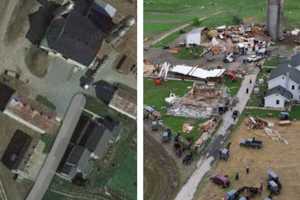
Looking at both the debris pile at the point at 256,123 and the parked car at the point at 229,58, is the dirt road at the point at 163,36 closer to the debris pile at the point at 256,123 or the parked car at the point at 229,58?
the parked car at the point at 229,58

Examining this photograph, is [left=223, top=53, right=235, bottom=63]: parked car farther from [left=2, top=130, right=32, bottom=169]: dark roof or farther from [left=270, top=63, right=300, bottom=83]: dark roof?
[left=2, top=130, right=32, bottom=169]: dark roof

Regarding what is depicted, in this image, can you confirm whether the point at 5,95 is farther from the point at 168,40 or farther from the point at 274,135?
the point at 168,40

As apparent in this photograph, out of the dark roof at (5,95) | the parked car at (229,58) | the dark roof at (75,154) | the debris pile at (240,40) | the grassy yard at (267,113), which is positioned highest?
the debris pile at (240,40)

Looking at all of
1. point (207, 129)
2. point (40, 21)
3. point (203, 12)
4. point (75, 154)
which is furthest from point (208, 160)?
point (203, 12)

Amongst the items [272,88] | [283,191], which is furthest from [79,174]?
[272,88]

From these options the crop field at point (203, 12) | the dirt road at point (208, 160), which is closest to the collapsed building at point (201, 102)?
the dirt road at point (208, 160)

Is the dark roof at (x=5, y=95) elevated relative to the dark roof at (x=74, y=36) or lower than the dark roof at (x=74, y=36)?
lower

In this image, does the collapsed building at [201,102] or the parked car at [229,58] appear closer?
the collapsed building at [201,102]
